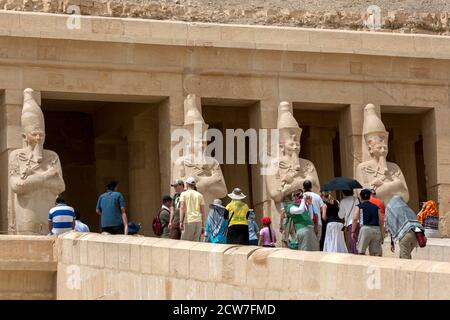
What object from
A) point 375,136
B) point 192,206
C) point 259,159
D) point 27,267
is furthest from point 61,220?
point 375,136

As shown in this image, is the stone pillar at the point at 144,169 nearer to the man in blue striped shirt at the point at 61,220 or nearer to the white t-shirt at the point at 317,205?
the man in blue striped shirt at the point at 61,220

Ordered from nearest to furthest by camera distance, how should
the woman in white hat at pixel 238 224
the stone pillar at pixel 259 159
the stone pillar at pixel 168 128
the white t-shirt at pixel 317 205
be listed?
the woman in white hat at pixel 238 224
the white t-shirt at pixel 317 205
the stone pillar at pixel 168 128
the stone pillar at pixel 259 159

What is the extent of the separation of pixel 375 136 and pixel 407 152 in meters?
4.30

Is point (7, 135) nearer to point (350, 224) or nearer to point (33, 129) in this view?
point (33, 129)

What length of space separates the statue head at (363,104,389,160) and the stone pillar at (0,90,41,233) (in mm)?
6388

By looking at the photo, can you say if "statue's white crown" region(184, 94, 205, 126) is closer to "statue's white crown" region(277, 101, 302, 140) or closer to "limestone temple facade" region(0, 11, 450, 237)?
"limestone temple facade" region(0, 11, 450, 237)

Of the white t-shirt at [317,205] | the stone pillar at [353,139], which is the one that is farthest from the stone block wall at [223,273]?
the stone pillar at [353,139]

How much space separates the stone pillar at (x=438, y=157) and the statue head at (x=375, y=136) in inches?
52.2

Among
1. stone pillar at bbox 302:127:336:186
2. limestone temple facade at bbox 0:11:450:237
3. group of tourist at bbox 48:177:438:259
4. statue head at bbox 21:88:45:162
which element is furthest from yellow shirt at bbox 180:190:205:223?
stone pillar at bbox 302:127:336:186

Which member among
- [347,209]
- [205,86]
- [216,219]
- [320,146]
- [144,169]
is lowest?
[216,219]

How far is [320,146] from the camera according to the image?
35.8m

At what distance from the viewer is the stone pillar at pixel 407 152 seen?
3612cm

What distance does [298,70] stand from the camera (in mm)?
32531
